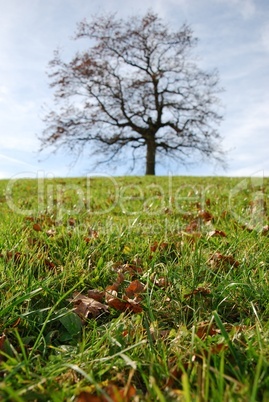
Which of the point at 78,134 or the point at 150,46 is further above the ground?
the point at 150,46

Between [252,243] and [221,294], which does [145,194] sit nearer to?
[252,243]

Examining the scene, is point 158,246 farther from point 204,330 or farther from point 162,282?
point 204,330

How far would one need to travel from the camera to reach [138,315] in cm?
174

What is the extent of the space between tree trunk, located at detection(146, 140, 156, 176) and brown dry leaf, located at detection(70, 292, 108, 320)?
727 inches

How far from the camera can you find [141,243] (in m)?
2.72

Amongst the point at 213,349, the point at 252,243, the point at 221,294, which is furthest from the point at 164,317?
the point at 252,243

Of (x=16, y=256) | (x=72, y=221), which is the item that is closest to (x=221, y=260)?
(x=16, y=256)

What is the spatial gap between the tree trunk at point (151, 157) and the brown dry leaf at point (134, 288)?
1830 cm

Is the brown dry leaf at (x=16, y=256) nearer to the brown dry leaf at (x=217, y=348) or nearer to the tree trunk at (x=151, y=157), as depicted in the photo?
the brown dry leaf at (x=217, y=348)

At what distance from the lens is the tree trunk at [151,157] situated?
67.0 ft

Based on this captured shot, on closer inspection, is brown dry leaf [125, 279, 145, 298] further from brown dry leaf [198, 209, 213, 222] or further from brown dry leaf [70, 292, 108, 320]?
brown dry leaf [198, 209, 213, 222]

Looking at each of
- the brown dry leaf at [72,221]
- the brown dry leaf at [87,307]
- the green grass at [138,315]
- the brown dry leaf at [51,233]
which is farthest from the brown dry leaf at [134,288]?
the brown dry leaf at [72,221]

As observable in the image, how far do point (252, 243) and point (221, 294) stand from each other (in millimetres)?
911

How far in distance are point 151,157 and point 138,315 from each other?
19.3 meters
